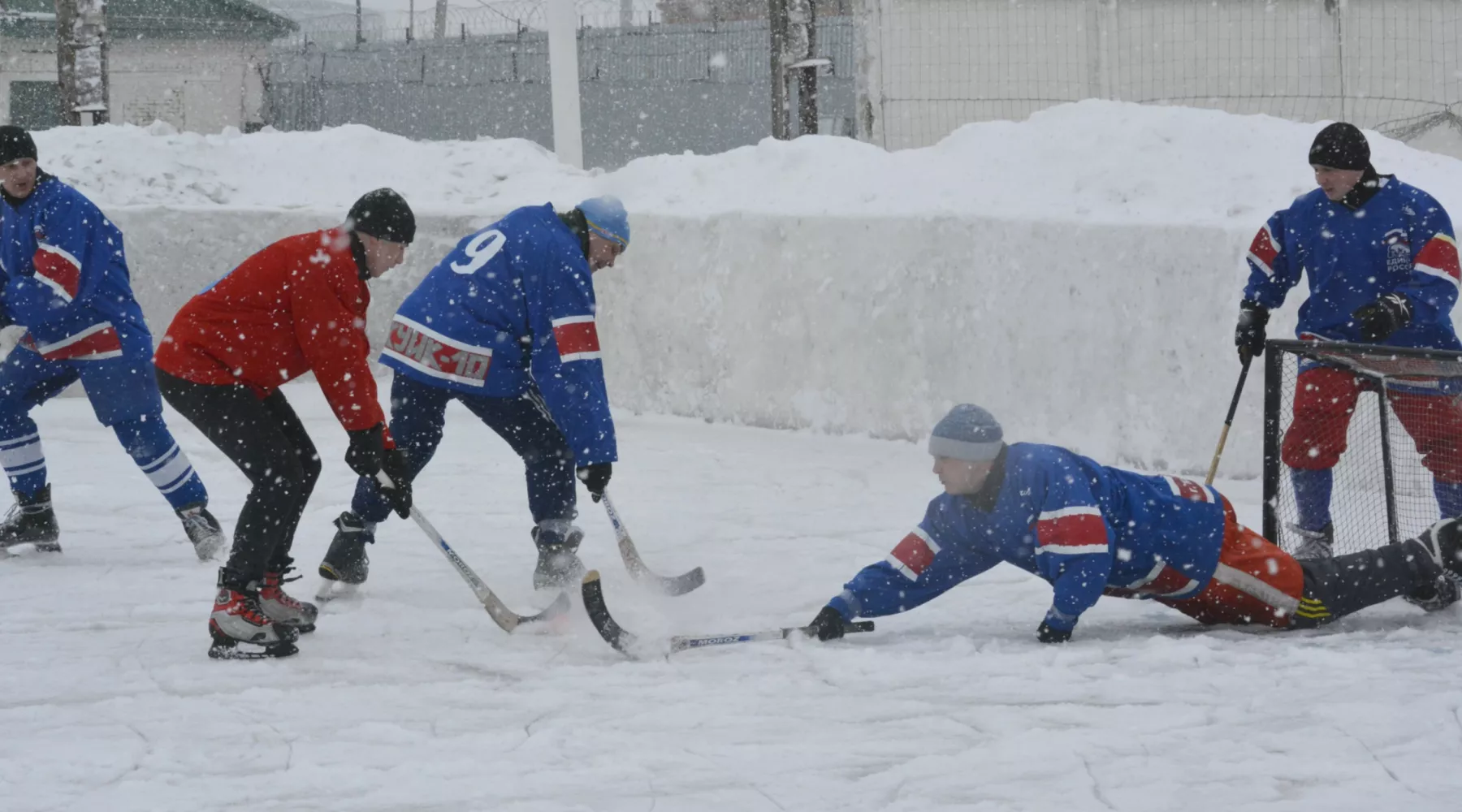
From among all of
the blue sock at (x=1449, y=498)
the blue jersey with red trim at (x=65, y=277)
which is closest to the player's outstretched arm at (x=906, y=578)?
the blue sock at (x=1449, y=498)

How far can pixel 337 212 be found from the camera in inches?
334

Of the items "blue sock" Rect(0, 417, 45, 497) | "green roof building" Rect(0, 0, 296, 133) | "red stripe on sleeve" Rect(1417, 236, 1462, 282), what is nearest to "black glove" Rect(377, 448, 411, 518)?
"blue sock" Rect(0, 417, 45, 497)

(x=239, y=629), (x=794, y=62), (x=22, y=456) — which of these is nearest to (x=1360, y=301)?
(x=239, y=629)

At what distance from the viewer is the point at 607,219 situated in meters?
4.44

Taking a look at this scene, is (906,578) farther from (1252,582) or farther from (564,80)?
(564,80)

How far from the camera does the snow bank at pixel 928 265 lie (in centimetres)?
621

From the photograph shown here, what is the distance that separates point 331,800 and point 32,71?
21.1m

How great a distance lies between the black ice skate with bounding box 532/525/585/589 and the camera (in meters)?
4.74

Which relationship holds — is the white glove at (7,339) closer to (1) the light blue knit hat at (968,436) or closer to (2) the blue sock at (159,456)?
(2) the blue sock at (159,456)

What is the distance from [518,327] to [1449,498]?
9.40 ft

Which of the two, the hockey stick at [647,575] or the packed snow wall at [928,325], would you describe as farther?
the packed snow wall at [928,325]

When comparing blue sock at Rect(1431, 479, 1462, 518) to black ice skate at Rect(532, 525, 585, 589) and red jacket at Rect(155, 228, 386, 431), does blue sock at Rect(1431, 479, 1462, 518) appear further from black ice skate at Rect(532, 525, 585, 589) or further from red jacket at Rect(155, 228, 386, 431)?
red jacket at Rect(155, 228, 386, 431)

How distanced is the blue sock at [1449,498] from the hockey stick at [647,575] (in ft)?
7.48

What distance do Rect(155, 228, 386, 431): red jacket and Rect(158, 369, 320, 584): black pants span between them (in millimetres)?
45
